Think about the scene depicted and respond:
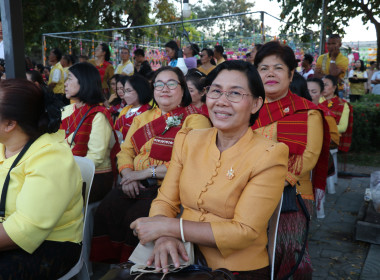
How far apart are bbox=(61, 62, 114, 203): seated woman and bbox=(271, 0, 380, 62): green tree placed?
8195mm

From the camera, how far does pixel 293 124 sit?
2787mm

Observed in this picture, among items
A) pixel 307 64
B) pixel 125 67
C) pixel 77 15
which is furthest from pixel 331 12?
pixel 77 15

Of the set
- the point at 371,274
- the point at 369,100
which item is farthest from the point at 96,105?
the point at 369,100

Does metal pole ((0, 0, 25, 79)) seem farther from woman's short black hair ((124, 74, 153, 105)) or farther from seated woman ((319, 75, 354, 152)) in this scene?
seated woman ((319, 75, 354, 152))

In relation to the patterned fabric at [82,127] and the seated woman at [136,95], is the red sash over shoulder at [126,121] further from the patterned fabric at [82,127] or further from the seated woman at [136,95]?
the patterned fabric at [82,127]

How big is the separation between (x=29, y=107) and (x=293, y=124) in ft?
5.92

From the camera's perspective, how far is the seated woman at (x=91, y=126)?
3324mm

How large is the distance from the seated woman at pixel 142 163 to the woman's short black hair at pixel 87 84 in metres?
0.45

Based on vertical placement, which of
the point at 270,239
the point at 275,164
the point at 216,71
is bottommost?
the point at 270,239

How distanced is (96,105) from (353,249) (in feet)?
9.36

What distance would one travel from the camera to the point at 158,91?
10.8ft

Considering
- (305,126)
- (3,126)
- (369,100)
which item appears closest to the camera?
(3,126)

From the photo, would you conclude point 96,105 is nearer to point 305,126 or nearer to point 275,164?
point 305,126

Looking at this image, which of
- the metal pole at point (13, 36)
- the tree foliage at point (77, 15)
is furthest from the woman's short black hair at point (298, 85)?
the tree foliage at point (77, 15)
